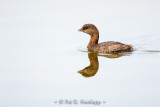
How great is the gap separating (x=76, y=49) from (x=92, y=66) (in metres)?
2.12

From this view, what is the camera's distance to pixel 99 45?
1633 cm

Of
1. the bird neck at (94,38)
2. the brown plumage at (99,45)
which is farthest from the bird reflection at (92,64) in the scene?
the bird neck at (94,38)

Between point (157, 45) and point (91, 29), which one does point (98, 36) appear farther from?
point (157, 45)

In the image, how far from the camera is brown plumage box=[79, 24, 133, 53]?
15.8 metres

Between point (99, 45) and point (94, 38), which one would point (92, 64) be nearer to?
point (99, 45)

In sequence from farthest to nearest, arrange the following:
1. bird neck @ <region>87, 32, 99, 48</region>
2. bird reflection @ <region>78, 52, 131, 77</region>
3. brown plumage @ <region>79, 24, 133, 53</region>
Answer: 1. bird neck @ <region>87, 32, 99, 48</region>
2. brown plumage @ <region>79, 24, 133, 53</region>
3. bird reflection @ <region>78, 52, 131, 77</region>

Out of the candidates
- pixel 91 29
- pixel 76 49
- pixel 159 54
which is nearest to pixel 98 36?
pixel 91 29

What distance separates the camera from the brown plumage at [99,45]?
1577cm

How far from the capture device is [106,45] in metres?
15.9

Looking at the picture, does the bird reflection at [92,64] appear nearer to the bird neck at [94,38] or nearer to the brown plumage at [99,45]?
the brown plumage at [99,45]

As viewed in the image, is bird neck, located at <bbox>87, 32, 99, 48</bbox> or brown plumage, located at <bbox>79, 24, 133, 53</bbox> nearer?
brown plumage, located at <bbox>79, 24, 133, 53</bbox>

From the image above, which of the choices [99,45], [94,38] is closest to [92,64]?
[99,45]

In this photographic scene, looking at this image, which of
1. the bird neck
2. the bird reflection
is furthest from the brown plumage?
the bird reflection

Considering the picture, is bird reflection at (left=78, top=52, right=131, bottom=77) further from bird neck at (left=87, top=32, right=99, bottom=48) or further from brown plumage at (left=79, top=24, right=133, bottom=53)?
bird neck at (left=87, top=32, right=99, bottom=48)
